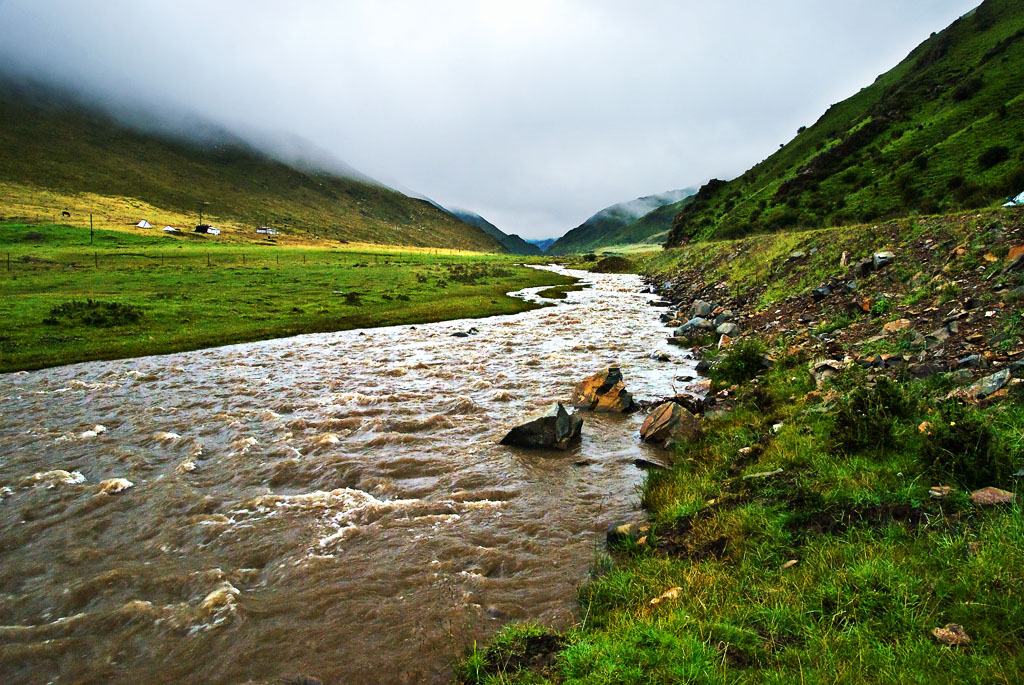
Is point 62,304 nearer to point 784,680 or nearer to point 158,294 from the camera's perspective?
point 158,294

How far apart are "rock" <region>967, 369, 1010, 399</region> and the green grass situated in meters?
0.56

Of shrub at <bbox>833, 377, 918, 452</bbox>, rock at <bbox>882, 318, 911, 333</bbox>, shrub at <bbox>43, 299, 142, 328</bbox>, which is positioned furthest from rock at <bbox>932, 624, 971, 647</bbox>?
shrub at <bbox>43, 299, 142, 328</bbox>

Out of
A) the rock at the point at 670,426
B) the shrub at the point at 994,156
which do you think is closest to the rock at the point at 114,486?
the rock at the point at 670,426

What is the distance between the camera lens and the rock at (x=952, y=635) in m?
3.54

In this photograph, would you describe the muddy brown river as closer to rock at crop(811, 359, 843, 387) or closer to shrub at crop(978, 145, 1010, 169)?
rock at crop(811, 359, 843, 387)

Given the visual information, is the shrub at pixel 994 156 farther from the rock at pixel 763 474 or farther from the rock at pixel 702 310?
the rock at pixel 763 474

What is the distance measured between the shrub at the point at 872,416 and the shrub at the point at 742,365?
603cm

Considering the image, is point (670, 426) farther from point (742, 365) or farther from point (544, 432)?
point (742, 365)

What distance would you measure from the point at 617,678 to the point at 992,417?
7.27 m

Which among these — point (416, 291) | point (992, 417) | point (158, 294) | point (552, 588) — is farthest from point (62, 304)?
point (992, 417)

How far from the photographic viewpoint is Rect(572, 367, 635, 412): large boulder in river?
14422 millimetres

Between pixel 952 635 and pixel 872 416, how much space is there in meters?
4.93

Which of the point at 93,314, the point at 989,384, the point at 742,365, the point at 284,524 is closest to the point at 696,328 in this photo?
the point at 742,365

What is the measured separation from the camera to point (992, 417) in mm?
6754
